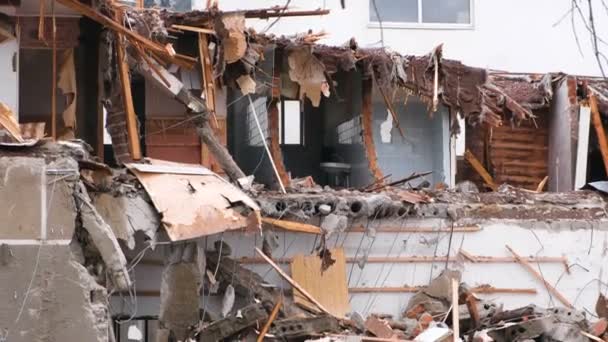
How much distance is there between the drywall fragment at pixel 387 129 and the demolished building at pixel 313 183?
0.03 metres

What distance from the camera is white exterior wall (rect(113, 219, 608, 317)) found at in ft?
53.3

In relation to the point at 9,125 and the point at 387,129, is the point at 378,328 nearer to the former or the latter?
the point at 9,125

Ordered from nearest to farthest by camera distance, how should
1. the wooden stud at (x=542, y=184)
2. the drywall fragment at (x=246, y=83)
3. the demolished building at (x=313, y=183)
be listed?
the demolished building at (x=313, y=183)
the drywall fragment at (x=246, y=83)
the wooden stud at (x=542, y=184)

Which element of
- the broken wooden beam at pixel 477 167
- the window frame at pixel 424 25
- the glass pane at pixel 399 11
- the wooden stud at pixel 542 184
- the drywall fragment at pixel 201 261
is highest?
the glass pane at pixel 399 11

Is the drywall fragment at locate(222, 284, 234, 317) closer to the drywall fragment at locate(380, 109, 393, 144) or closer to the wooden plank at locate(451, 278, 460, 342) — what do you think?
the wooden plank at locate(451, 278, 460, 342)

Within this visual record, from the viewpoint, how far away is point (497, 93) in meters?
18.9

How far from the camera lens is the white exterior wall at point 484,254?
16.2 m

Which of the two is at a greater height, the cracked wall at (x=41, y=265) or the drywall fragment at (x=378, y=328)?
the cracked wall at (x=41, y=265)

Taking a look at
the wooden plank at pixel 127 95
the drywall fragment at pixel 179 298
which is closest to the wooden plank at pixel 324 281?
the drywall fragment at pixel 179 298

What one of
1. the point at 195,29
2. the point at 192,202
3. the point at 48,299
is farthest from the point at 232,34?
the point at 48,299

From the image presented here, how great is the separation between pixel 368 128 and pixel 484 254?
350cm

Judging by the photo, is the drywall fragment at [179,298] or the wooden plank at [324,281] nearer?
the drywall fragment at [179,298]

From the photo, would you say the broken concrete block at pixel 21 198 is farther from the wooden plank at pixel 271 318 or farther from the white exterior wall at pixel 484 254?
the white exterior wall at pixel 484 254

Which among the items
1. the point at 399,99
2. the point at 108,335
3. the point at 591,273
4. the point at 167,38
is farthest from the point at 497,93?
the point at 108,335
